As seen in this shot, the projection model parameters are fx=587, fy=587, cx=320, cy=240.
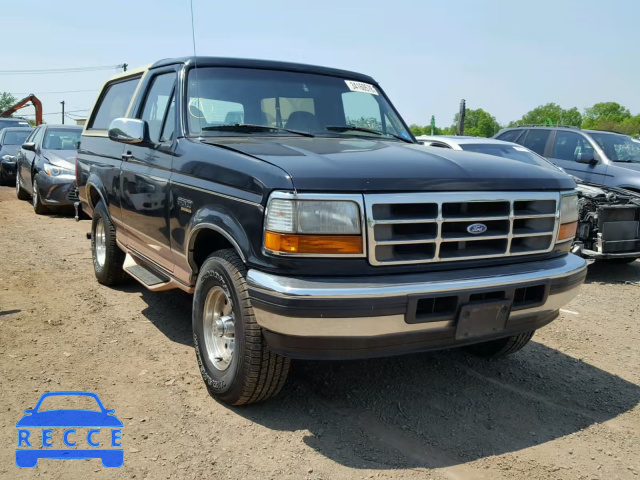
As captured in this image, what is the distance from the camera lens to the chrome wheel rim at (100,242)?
224 inches

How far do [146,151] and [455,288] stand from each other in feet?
8.29

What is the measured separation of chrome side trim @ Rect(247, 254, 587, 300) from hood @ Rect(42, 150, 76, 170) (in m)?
8.52

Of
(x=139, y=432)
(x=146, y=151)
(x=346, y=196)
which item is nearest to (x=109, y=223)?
(x=146, y=151)

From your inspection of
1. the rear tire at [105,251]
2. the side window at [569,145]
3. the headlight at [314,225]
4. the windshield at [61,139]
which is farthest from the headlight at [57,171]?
the headlight at [314,225]

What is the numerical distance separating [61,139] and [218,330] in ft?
30.6

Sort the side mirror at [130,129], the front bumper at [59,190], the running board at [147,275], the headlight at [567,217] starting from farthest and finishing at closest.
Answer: the front bumper at [59,190], the running board at [147,275], the side mirror at [130,129], the headlight at [567,217]

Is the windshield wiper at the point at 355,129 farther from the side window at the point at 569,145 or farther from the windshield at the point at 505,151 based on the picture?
the side window at the point at 569,145

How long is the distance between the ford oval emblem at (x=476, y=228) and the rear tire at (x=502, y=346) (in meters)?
1.13

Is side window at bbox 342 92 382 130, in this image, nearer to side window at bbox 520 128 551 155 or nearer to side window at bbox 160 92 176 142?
side window at bbox 160 92 176 142

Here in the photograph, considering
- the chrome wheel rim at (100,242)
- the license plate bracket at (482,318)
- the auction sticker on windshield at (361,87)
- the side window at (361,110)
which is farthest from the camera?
the chrome wheel rim at (100,242)

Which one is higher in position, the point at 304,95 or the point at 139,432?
the point at 304,95

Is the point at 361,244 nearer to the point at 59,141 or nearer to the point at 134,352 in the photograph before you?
the point at 134,352

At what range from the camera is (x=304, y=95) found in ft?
14.2

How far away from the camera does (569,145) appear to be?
9.49m
